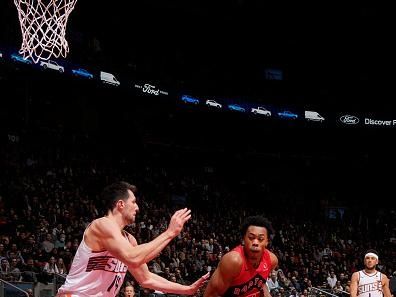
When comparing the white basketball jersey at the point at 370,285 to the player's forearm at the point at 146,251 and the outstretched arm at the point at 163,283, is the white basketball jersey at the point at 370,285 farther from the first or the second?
the player's forearm at the point at 146,251

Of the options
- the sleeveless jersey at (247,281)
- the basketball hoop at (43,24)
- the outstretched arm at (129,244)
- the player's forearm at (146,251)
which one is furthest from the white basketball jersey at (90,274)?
the basketball hoop at (43,24)

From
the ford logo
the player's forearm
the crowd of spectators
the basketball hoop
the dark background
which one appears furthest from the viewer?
the ford logo

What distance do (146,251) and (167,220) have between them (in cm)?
1456

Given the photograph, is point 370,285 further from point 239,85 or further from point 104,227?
point 239,85

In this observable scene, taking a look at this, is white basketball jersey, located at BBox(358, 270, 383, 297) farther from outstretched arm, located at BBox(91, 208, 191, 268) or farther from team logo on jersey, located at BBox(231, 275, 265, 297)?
outstretched arm, located at BBox(91, 208, 191, 268)

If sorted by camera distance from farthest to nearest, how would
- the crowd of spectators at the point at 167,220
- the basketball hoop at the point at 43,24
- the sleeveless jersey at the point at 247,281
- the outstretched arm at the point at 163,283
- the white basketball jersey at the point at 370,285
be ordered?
1. the crowd of spectators at the point at 167,220
2. the basketball hoop at the point at 43,24
3. the white basketball jersey at the point at 370,285
4. the sleeveless jersey at the point at 247,281
5. the outstretched arm at the point at 163,283

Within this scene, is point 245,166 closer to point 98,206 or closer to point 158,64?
point 158,64

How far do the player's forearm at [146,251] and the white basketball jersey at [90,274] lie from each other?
278 mm

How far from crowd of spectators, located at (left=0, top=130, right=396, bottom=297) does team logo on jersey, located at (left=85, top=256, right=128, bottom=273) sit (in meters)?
7.79

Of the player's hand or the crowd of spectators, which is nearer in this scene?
the player's hand

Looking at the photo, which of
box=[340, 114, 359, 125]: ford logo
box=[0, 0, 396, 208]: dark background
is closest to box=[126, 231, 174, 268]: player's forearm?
box=[0, 0, 396, 208]: dark background

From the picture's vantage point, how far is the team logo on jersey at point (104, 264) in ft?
16.8

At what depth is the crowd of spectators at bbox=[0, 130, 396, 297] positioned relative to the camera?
14914 mm

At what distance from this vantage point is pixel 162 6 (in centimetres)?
2728
